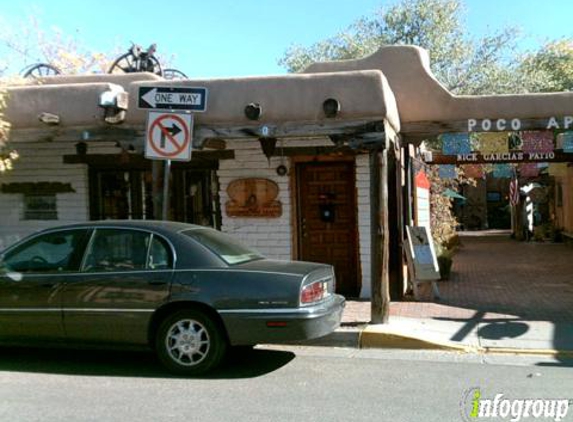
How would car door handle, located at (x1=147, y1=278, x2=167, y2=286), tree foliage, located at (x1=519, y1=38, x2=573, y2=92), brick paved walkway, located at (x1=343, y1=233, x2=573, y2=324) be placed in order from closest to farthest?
car door handle, located at (x1=147, y1=278, x2=167, y2=286) → brick paved walkway, located at (x1=343, y1=233, x2=573, y2=324) → tree foliage, located at (x1=519, y1=38, x2=573, y2=92)

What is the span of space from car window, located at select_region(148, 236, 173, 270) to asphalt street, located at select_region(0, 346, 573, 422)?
41.5 inches

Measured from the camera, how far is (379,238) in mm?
7801

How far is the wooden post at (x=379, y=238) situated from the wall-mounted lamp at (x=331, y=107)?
2.70 ft

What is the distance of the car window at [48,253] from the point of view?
6.36 metres

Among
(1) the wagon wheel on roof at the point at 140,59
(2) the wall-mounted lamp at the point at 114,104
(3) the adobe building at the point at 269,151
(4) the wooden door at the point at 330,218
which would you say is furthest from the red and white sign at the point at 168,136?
(1) the wagon wheel on roof at the point at 140,59

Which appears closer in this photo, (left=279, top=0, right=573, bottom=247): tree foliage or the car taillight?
the car taillight

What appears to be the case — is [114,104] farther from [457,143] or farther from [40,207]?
[457,143]

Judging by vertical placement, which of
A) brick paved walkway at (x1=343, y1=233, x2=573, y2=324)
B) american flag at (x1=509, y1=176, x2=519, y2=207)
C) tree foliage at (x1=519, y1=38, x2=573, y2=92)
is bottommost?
brick paved walkway at (x1=343, y1=233, x2=573, y2=324)

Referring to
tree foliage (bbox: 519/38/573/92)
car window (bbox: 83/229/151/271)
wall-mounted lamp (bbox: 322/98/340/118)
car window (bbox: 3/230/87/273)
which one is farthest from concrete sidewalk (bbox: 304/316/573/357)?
tree foliage (bbox: 519/38/573/92)

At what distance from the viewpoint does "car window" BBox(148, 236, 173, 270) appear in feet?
20.1

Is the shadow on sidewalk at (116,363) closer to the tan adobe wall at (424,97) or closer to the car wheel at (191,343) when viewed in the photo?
the car wheel at (191,343)

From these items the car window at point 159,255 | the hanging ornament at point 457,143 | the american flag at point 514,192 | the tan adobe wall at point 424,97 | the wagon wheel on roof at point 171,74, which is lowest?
the car window at point 159,255

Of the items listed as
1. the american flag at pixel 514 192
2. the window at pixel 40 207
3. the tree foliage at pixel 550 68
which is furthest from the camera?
the american flag at pixel 514 192

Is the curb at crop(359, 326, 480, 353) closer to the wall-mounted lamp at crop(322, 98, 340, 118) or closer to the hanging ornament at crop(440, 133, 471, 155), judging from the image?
the wall-mounted lamp at crop(322, 98, 340, 118)
